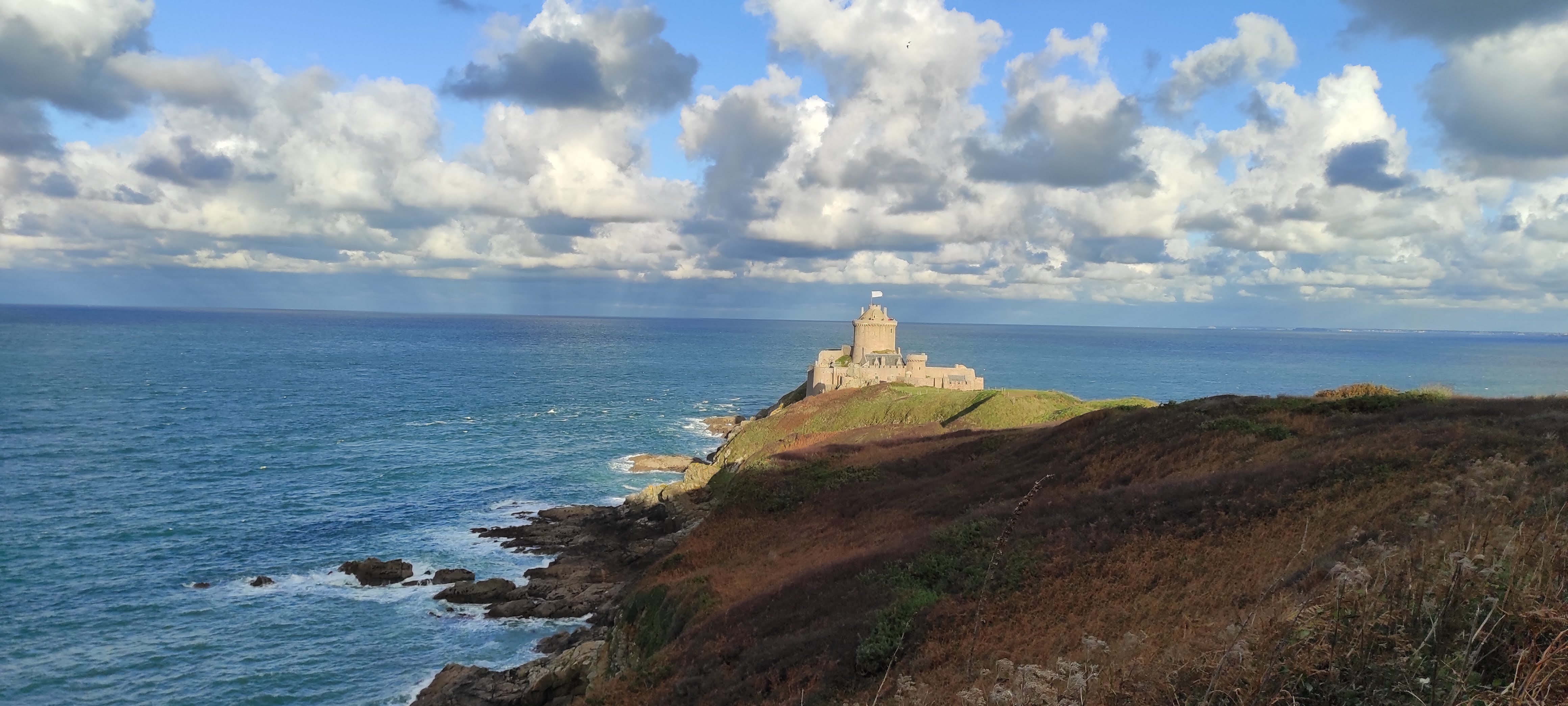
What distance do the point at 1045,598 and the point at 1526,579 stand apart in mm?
9081

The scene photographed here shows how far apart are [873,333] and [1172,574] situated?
259 ft

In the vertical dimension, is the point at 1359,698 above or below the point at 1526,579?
below

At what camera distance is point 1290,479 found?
59.6ft

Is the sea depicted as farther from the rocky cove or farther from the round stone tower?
the round stone tower

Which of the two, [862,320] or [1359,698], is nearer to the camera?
[1359,698]

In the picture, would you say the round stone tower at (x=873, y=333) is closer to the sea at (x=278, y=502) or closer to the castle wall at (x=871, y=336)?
the castle wall at (x=871, y=336)

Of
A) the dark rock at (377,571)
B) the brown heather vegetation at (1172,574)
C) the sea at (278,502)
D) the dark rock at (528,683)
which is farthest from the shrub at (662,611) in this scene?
the dark rock at (377,571)

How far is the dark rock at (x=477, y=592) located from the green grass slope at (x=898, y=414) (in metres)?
18.0

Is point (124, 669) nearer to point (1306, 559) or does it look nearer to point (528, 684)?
point (528, 684)

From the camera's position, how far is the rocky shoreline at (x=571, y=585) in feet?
82.4

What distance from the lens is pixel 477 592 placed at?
3697 cm

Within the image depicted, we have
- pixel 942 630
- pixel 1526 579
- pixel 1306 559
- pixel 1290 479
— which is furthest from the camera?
pixel 1290 479

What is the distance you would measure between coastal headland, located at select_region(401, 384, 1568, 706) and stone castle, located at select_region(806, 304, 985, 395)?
37.5 metres

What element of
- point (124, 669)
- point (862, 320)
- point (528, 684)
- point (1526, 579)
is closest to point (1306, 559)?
point (1526, 579)
